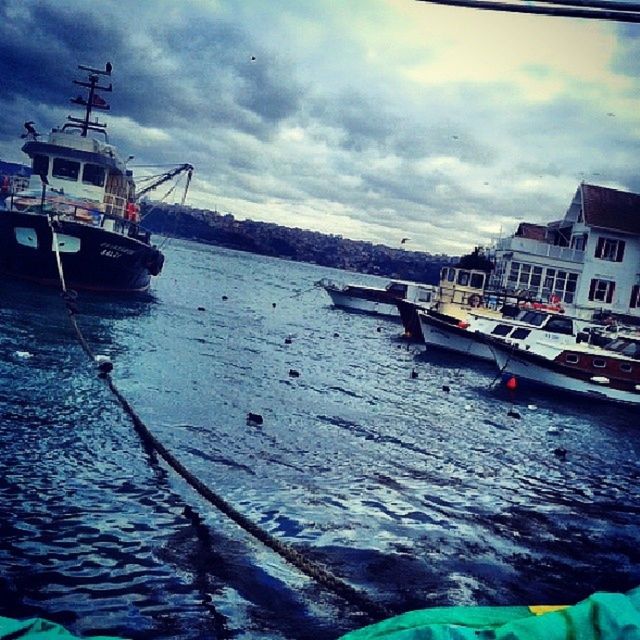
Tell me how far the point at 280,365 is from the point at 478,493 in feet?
39.2

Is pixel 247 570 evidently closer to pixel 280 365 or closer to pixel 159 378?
pixel 159 378

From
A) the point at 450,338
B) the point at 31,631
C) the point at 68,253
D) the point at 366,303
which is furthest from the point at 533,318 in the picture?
the point at 366,303

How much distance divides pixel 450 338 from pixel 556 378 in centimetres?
853

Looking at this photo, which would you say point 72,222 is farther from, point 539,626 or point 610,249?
point 610,249

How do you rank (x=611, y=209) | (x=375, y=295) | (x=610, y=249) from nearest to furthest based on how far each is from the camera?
(x=610, y=249) → (x=611, y=209) → (x=375, y=295)

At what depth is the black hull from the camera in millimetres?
28547

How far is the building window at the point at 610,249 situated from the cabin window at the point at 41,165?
34701mm

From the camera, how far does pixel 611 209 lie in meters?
40.3

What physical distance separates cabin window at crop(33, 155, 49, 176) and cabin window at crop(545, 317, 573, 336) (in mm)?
27800

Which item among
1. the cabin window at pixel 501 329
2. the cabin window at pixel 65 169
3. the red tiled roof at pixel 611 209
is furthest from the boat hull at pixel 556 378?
the cabin window at pixel 65 169

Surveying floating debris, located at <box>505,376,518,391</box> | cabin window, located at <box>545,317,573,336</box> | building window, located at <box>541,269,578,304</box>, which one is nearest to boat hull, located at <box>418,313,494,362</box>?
cabin window, located at <box>545,317,573,336</box>

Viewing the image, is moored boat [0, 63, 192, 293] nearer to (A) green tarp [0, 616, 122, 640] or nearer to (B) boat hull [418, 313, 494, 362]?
(B) boat hull [418, 313, 494, 362]

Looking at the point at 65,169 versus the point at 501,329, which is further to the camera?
the point at 65,169

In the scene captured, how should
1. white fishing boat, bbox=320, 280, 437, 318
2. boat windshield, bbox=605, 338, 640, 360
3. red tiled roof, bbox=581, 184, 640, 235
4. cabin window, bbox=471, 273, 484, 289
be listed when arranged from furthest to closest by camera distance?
white fishing boat, bbox=320, 280, 437, 318 < cabin window, bbox=471, 273, 484, 289 < red tiled roof, bbox=581, 184, 640, 235 < boat windshield, bbox=605, 338, 640, 360
